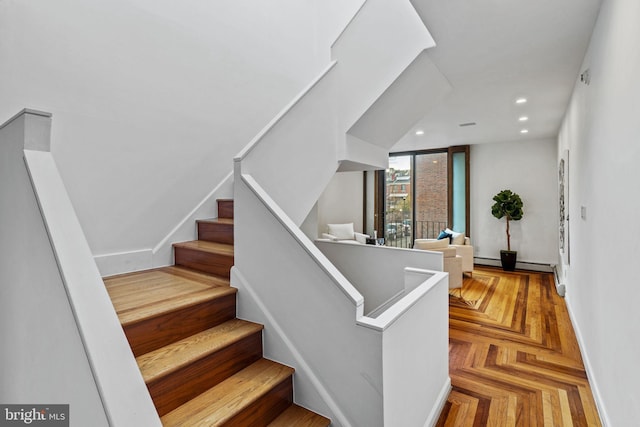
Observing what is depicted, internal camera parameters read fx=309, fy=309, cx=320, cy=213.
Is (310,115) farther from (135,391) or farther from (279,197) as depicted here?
(135,391)

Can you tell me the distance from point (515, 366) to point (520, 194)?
474cm

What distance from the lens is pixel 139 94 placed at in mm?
2311

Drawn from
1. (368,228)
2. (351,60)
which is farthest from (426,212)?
(351,60)

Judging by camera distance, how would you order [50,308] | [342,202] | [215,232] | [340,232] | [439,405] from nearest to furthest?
[50,308], [439,405], [215,232], [340,232], [342,202]

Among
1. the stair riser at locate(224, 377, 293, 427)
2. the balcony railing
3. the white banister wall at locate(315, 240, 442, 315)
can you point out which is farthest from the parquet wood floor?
the balcony railing

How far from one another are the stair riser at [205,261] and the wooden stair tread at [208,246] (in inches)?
0.9

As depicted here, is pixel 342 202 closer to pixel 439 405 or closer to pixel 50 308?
pixel 439 405

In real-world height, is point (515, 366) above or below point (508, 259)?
below

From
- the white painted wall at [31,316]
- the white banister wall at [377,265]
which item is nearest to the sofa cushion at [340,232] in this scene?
the white banister wall at [377,265]

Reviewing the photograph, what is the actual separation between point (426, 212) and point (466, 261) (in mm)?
2064

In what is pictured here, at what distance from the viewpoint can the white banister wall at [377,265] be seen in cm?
254

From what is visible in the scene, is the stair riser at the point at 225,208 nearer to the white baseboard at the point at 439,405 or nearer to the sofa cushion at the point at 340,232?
the white baseboard at the point at 439,405

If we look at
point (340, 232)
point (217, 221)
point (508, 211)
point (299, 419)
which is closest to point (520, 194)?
point (508, 211)

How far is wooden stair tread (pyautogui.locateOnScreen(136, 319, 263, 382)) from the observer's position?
1323 mm
